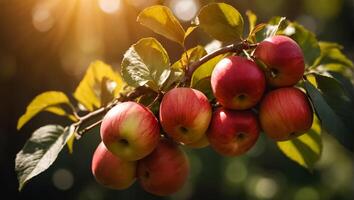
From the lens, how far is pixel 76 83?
3381mm

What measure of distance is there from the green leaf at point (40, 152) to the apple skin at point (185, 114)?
0.71 ft

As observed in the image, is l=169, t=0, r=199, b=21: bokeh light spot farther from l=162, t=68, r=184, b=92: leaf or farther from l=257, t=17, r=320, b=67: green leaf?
l=162, t=68, r=184, b=92: leaf

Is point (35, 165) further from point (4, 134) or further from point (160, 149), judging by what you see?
point (4, 134)

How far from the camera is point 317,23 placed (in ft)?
15.6

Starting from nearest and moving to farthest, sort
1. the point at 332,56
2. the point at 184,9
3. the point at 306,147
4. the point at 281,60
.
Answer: the point at 281,60, the point at 306,147, the point at 332,56, the point at 184,9

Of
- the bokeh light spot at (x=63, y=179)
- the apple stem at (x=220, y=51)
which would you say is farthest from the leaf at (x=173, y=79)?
the bokeh light spot at (x=63, y=179)

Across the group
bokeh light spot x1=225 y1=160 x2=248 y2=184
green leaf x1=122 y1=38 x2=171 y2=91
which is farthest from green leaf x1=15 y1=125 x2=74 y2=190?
bokeh light spot x1=225 y1=160 x2=248 y2=184

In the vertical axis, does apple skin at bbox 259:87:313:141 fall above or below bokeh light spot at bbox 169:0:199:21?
above

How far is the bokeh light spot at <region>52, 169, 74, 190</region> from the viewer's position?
3.54 meters

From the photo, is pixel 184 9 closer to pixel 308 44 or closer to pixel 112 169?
pixel 308 44

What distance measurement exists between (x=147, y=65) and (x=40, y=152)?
0.85 ft

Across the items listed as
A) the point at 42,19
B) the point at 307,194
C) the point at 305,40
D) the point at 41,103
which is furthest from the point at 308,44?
the point at 307,194

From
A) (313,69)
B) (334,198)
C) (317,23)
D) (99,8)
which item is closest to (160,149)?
(313,69)

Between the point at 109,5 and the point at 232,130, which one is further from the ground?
the point at 232,130
